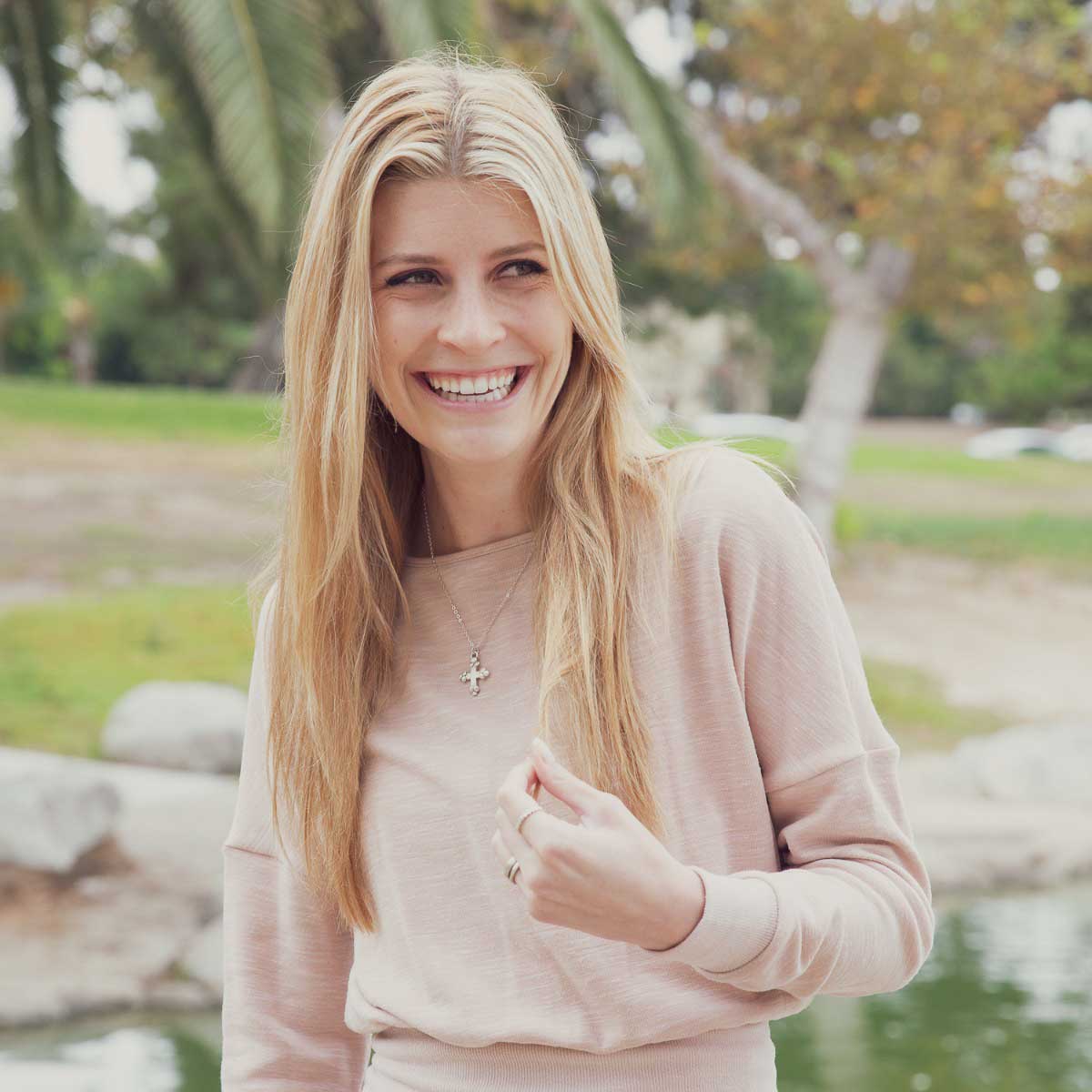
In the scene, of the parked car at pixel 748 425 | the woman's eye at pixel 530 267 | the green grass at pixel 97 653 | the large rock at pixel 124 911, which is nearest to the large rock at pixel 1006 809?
the large rock at pixel 124 911

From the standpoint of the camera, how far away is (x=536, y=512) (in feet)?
5.15

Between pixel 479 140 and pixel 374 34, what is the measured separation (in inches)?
433

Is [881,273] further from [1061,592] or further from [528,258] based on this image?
[528,258]

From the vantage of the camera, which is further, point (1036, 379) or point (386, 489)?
point (1036, 379)

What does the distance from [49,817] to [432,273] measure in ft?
16.8

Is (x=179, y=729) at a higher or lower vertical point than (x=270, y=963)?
lower

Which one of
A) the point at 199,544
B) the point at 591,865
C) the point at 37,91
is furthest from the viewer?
the point at 199,544

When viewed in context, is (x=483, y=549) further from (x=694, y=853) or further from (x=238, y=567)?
(x=238, y=567)

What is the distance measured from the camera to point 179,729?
24.7 feet

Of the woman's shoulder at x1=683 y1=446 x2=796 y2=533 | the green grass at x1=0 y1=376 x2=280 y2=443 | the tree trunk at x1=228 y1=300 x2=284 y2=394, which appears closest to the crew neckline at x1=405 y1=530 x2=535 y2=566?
the woman's shoulder at x1=683 y1=446 x2=796 y2=533

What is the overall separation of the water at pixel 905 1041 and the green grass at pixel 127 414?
30.0 feet

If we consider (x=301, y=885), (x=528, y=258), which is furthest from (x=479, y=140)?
(x=301, y=885)

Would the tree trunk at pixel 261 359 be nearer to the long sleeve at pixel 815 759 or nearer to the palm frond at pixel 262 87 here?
the palm frond at pixel 262 87

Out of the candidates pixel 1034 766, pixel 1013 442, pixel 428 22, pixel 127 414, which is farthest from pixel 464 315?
pixel 1013 442
